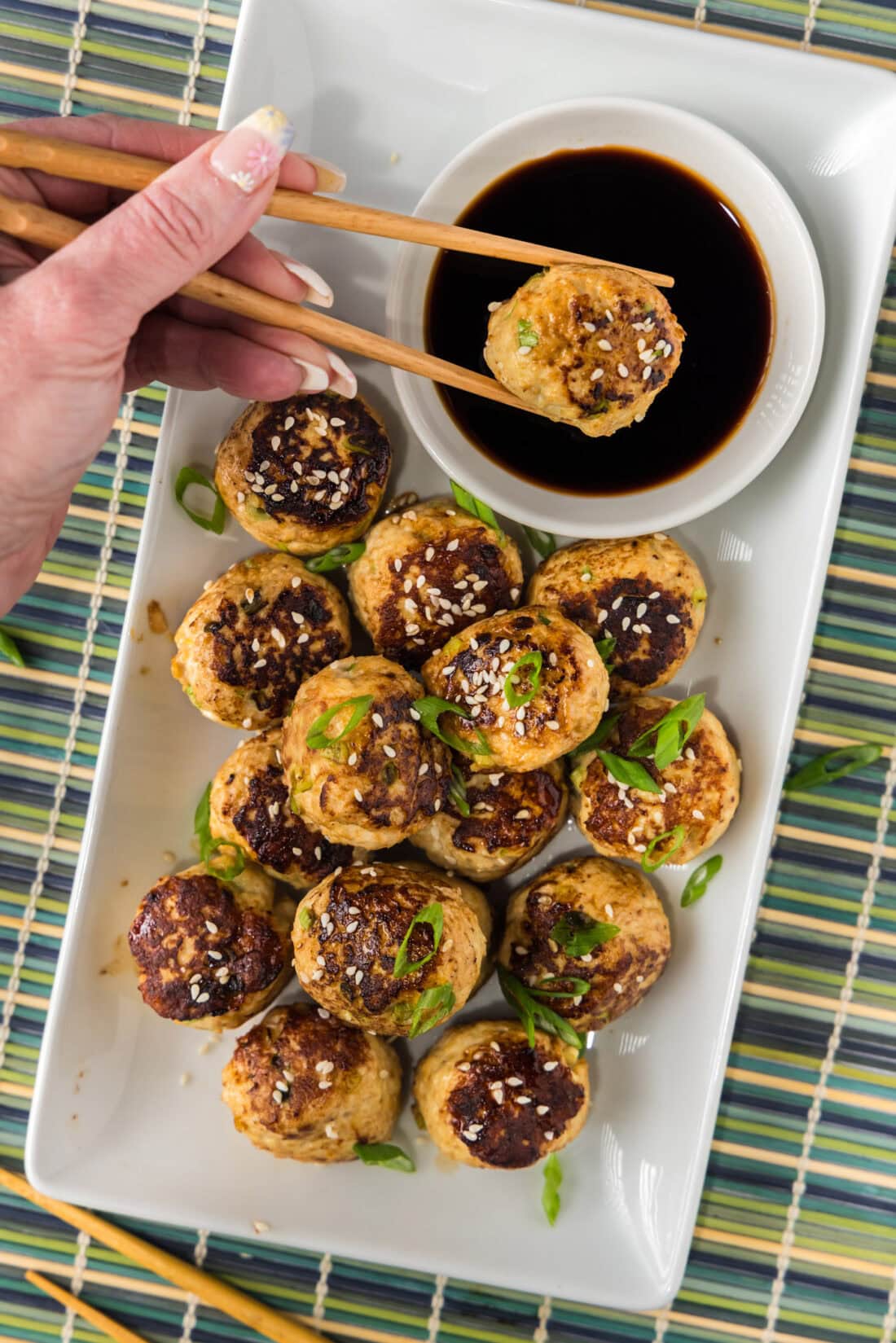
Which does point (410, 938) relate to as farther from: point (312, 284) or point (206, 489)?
point (312, 284)

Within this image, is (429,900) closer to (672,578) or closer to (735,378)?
(672,578)

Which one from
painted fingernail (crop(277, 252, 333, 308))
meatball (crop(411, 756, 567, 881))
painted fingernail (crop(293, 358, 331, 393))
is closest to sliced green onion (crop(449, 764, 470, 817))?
meatball (crop(411, 756, 567, 881))

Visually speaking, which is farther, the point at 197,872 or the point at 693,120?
the point at 197,872

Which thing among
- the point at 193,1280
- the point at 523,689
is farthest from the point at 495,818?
the point at 193,1280

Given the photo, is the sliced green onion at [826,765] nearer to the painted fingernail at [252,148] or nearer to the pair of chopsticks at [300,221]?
the pair of chopsticks at [300,221]

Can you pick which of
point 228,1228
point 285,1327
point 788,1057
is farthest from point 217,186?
point 285,1327

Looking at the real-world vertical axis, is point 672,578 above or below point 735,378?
below
